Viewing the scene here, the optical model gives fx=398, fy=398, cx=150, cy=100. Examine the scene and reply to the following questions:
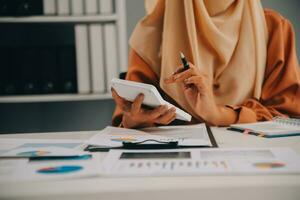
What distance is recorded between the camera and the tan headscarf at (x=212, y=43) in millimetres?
1355

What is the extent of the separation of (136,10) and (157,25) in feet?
2.60

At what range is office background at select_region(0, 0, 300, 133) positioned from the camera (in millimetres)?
2232

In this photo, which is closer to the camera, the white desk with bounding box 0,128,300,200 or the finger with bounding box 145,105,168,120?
the white desk with bounding box 0,128,300,200

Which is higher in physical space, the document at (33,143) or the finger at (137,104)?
the finger at (137,104)

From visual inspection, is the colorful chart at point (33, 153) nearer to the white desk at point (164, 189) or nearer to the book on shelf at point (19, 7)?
the white desk at point (164, 189)

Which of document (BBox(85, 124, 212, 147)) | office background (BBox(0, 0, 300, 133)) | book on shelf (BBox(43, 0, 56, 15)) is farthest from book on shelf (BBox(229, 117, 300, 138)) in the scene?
office background (BBox(0, 0, 300, 133))

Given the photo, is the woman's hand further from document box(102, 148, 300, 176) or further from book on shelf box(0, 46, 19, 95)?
book on shelf box(0, 46, 19, 95)

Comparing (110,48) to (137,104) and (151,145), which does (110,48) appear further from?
(151,145)

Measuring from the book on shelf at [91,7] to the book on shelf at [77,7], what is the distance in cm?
2

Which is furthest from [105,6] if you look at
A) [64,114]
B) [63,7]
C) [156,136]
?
[156,136]

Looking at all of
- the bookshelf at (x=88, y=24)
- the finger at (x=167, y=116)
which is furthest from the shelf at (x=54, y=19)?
the finger at (x=167, y=116)

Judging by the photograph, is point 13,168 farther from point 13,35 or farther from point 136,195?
point 13,35

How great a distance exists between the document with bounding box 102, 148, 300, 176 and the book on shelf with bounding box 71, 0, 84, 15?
1.29 meters

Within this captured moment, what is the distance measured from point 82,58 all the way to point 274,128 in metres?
1.15
